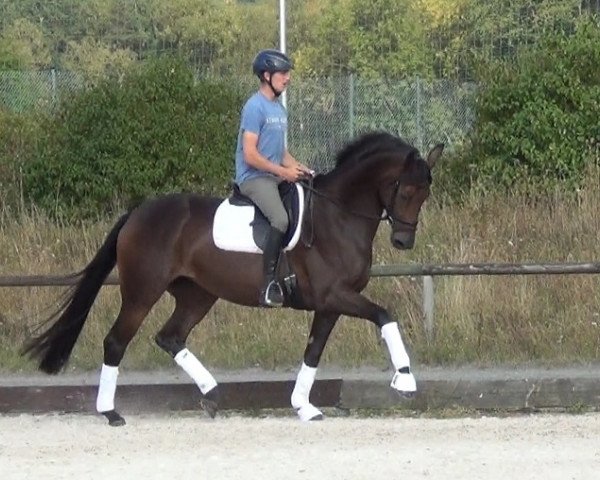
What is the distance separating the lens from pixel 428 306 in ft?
36.7

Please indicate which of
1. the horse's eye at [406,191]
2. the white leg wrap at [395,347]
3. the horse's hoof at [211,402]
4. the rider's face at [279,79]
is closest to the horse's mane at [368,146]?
the horse's eye at [406,191]

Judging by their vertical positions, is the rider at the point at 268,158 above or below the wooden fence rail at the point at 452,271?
above

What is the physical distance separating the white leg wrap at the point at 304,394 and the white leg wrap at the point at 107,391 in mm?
1259

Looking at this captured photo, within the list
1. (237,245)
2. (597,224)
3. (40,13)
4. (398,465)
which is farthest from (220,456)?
(40,13)

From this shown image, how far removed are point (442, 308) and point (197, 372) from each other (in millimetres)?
3101

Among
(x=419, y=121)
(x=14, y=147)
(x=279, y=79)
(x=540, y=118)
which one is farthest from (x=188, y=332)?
(x=419, y=121)

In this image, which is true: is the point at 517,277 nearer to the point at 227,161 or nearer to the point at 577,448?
the point at 577,448

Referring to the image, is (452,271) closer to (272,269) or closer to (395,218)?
(395,218)

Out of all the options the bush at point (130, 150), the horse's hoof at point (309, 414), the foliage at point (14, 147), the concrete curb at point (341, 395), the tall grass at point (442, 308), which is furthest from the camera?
the foliage at point (14, 147)

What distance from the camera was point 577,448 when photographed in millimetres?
7852

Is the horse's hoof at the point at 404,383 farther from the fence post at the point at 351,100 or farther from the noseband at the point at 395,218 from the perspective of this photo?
the fence post at the point at 351,100

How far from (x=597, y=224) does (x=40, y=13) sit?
2556cm

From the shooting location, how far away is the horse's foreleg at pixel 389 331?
8.55 metres

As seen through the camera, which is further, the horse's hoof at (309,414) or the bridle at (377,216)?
the horse's hoof at (309,414)
